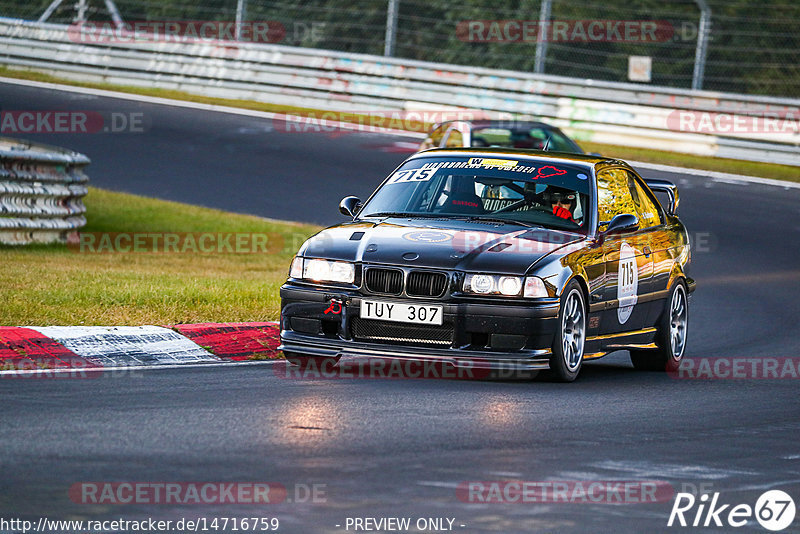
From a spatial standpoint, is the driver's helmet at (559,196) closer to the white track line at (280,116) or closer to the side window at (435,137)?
the side window at (435,137)

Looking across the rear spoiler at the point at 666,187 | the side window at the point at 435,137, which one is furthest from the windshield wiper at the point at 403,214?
the side window at the point at 435,137

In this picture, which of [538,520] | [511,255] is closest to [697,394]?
[511,255]

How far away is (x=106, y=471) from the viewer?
5.65 meters

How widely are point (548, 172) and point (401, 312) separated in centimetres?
192

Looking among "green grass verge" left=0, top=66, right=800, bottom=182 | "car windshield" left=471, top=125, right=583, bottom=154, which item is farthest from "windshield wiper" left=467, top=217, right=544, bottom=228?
"green grass verge" left=0, top=66, right=800, bottom=182

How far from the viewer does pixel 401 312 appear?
8531 millimetres

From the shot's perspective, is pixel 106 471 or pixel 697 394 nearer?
pixel 106 471

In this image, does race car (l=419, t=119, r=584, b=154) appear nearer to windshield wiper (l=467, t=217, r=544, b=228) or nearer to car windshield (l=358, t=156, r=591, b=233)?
car windshield (l=358, t=156, r=591, b=233)

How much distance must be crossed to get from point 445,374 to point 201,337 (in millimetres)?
1802

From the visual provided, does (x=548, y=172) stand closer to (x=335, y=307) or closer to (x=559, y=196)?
(x=559, y=196)

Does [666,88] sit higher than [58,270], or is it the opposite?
[666,88]

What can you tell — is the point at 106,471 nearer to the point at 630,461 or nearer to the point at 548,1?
the point at 630,461

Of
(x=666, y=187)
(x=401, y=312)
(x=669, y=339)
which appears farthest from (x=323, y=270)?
(x=666, y=187)

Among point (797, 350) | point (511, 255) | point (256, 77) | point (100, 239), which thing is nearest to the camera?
point (511, 255)
